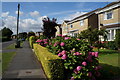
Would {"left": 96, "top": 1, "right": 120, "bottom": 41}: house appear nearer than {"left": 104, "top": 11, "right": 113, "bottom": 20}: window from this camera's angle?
Yes

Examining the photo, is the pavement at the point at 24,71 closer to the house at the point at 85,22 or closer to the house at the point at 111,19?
the house at the point at 111,19

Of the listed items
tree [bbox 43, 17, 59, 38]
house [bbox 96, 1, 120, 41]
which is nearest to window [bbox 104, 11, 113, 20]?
house [bbox 96, 1, 120, 41]

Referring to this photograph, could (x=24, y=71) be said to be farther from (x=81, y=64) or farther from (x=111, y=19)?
(x=111, y=19)

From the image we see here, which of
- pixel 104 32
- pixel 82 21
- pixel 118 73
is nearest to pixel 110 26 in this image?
pixel 104 32

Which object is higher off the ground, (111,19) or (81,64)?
(111,19)

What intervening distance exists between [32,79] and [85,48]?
8.29ft

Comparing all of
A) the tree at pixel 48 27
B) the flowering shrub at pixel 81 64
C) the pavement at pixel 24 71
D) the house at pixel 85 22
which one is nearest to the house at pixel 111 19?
the house at pixel 85 22

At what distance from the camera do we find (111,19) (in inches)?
888

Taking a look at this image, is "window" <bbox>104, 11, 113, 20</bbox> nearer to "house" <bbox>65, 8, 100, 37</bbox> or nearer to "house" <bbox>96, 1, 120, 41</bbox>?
"house" <bbox>96, 1, 120, 41</bbox>

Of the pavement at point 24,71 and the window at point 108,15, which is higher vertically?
the window at point 108,15

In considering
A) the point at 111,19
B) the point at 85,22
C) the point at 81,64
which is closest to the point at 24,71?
the point at 81,64

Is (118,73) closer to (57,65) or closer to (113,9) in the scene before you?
(57,65)

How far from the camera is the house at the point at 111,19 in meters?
21.1

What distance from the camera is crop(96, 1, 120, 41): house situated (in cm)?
2106
